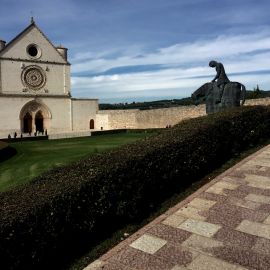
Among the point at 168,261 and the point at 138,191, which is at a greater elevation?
the point at 138,191

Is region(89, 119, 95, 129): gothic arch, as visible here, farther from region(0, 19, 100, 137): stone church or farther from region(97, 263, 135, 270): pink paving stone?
region(97, 263, 135, 270): pink paving stone

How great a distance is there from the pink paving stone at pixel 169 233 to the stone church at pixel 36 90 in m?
36.4

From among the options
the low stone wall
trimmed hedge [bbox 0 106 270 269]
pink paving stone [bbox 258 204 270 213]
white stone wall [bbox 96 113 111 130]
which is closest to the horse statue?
trimmed hedge [bbox 0 106 270 269]

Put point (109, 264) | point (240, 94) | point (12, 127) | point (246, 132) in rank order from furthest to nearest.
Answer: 1. point (12, 127)
2. point (240, 94)
3. point (246, 132)
4. point (109, 264)

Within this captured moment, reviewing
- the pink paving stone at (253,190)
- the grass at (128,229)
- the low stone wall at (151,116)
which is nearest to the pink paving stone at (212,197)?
the grass at (128,229)

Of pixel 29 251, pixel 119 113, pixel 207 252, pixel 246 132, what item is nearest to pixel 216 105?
pixel 246 132

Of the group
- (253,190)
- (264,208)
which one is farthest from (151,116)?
(264,208)

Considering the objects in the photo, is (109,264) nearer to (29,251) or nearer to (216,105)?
(29,251)

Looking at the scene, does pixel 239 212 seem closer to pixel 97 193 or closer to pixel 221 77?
pixel 97 193

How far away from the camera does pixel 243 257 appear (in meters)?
4.41

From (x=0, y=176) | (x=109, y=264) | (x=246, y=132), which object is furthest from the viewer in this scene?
(x=0, y=176)

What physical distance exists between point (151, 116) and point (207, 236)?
32756 mm

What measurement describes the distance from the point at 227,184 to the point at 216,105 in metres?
6.27

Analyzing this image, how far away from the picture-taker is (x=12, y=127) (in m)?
39.2
